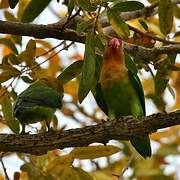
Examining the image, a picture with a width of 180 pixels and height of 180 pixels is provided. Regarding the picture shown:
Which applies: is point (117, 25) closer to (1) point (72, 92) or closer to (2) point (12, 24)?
(2) point (12, 24)

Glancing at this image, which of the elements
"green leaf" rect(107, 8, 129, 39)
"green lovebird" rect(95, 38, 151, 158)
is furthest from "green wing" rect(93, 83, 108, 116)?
"green leaf" rect(107, 8, 129, 39)

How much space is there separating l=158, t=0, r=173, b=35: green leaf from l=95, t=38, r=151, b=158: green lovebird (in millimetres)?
296

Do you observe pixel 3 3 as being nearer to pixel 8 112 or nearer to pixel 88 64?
pixel 8 112

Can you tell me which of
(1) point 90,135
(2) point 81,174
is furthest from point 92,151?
(1) point 90,135

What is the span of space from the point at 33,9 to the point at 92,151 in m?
0.85

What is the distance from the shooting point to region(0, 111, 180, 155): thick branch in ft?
9.09

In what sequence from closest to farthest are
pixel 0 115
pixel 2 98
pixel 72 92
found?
pixel 2 98, pixel 0 115, pixel 72 92

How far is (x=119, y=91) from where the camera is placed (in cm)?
362

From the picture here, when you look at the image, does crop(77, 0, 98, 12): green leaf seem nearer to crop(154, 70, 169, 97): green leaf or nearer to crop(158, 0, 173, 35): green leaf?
crop(158, 0, 173, 35): green leaf

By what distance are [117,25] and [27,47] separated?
73 cm

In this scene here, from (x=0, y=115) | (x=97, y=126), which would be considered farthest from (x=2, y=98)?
(x=97, y=126)

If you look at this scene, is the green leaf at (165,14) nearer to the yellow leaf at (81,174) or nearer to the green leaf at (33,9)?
the green leaf at (33,9)

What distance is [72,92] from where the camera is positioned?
4.87 m

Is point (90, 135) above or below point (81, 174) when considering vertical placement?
above
